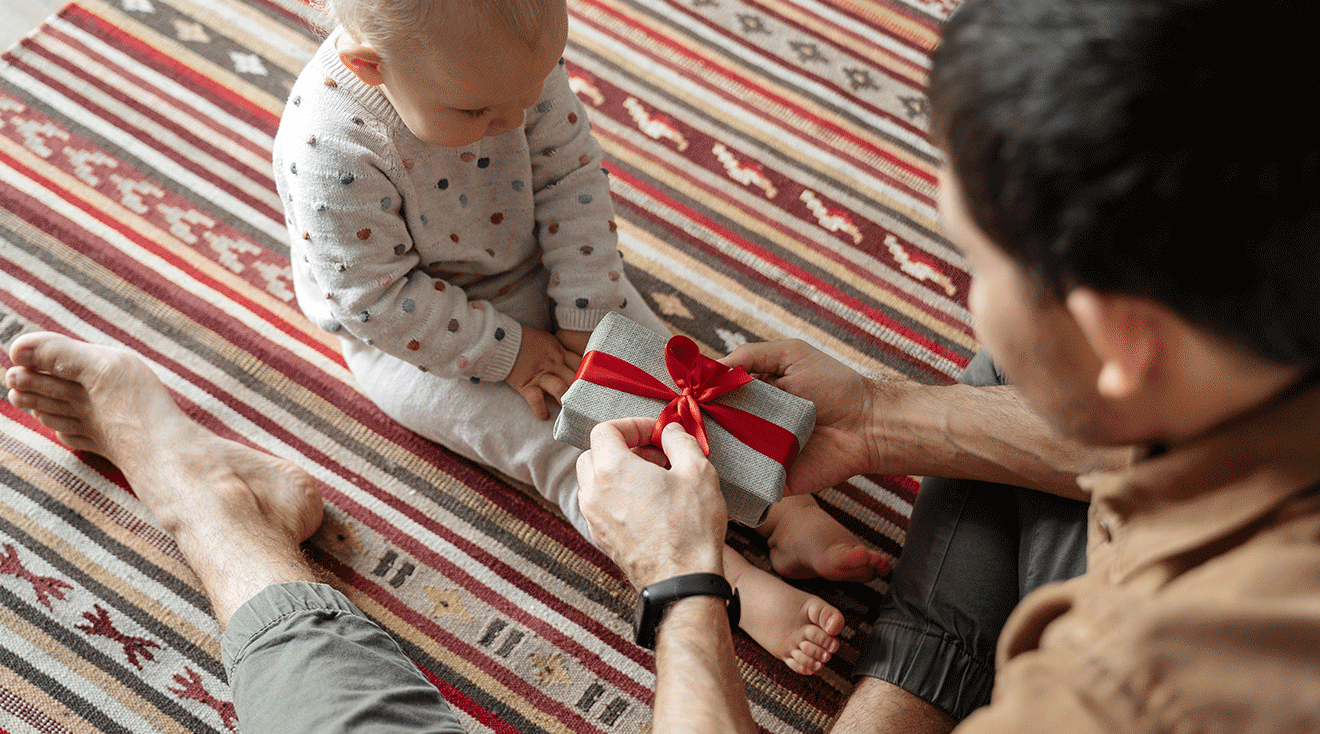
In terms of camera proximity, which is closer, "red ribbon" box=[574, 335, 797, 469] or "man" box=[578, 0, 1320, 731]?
"man" box=[578, 0, 1320, 731]

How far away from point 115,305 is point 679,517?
101cm

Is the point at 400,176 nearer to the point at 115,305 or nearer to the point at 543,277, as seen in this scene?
the point at 543,277

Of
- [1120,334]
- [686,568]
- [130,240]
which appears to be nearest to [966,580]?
[686,568]

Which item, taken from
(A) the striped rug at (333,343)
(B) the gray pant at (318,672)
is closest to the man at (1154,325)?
(B) the gray pant at (318,672)

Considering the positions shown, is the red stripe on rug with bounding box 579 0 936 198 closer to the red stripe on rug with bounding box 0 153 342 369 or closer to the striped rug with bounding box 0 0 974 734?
the striped rug with bounding box 0 0 974 734

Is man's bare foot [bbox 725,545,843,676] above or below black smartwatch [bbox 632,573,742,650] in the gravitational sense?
below

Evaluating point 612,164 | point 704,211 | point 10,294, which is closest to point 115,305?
point 10,294

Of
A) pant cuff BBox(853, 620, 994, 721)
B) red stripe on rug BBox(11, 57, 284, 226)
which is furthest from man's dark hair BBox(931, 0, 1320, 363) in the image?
red stripe on rug BBox(11, 57, 284, 226)

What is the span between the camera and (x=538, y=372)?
1.15m

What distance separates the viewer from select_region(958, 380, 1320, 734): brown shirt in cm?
45

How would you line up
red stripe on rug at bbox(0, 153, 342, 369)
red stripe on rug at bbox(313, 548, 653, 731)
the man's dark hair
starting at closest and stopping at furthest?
1. the man's dark hair
2. red stripe on rug at bbox(313, 548, 653, 731)
3. red stripe on rug at bbox(0, 153, 342, 369)

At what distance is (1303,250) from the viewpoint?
413mm

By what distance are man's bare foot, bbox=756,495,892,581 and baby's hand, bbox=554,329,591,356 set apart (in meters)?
0.36

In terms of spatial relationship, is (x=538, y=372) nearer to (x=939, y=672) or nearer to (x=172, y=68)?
(x=939, y=672)
